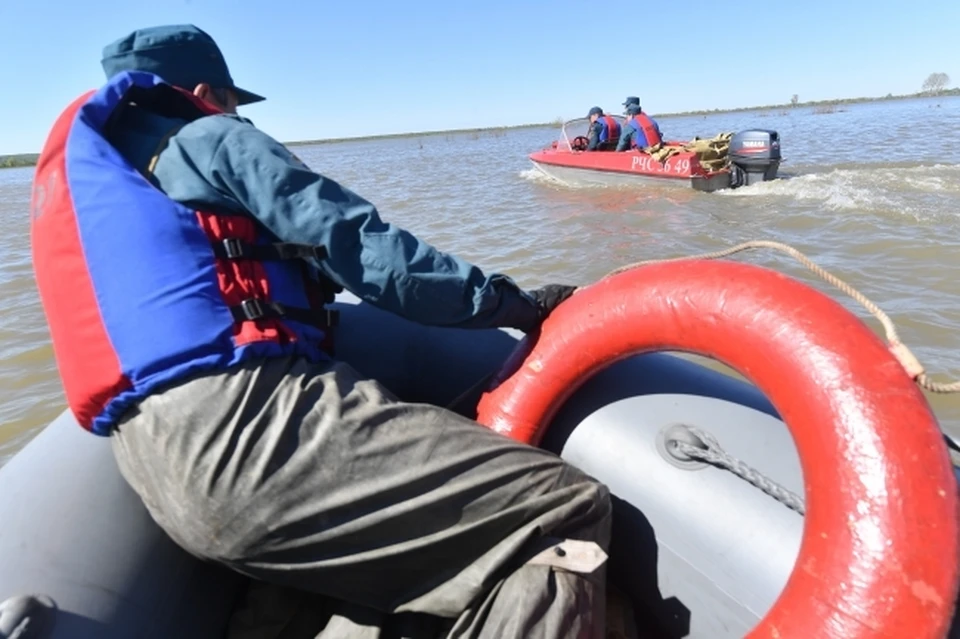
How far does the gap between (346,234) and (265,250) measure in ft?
0.63

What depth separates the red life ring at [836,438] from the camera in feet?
3.22

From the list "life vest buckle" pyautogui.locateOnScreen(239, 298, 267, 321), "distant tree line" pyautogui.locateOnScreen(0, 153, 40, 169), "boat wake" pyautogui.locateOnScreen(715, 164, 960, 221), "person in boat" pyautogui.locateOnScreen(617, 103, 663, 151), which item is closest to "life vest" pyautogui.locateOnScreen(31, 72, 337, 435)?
"life vest buckle" pyautogui.locateOnScreen(239, 298, 267, 321)

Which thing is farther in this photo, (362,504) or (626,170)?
(626,170)

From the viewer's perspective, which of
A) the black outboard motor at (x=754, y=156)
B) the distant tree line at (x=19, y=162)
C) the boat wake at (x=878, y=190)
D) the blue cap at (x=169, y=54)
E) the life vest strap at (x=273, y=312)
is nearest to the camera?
the life vest strap at (x=273, y=312)

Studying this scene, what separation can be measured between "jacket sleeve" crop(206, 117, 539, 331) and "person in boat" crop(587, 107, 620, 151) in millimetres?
10862

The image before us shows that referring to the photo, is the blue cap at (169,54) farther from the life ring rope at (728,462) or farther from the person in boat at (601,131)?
the person in boat at (601,131)

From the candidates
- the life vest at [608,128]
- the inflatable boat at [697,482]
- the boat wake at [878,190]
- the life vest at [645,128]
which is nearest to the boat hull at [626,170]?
the boat wake at [878,190]

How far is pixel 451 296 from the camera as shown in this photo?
1.48 metres

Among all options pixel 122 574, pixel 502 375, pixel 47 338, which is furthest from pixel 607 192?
pixel 122 574

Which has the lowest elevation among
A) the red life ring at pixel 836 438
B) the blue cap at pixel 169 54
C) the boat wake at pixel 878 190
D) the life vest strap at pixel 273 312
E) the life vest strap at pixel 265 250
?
the boat wake at pixel 878 190

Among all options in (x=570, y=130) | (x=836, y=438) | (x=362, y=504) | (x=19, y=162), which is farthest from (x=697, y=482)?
(x=19, y=162)

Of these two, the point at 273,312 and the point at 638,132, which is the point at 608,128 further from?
the point at 273,312

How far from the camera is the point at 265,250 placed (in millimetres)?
1392

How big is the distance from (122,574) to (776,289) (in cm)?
149
